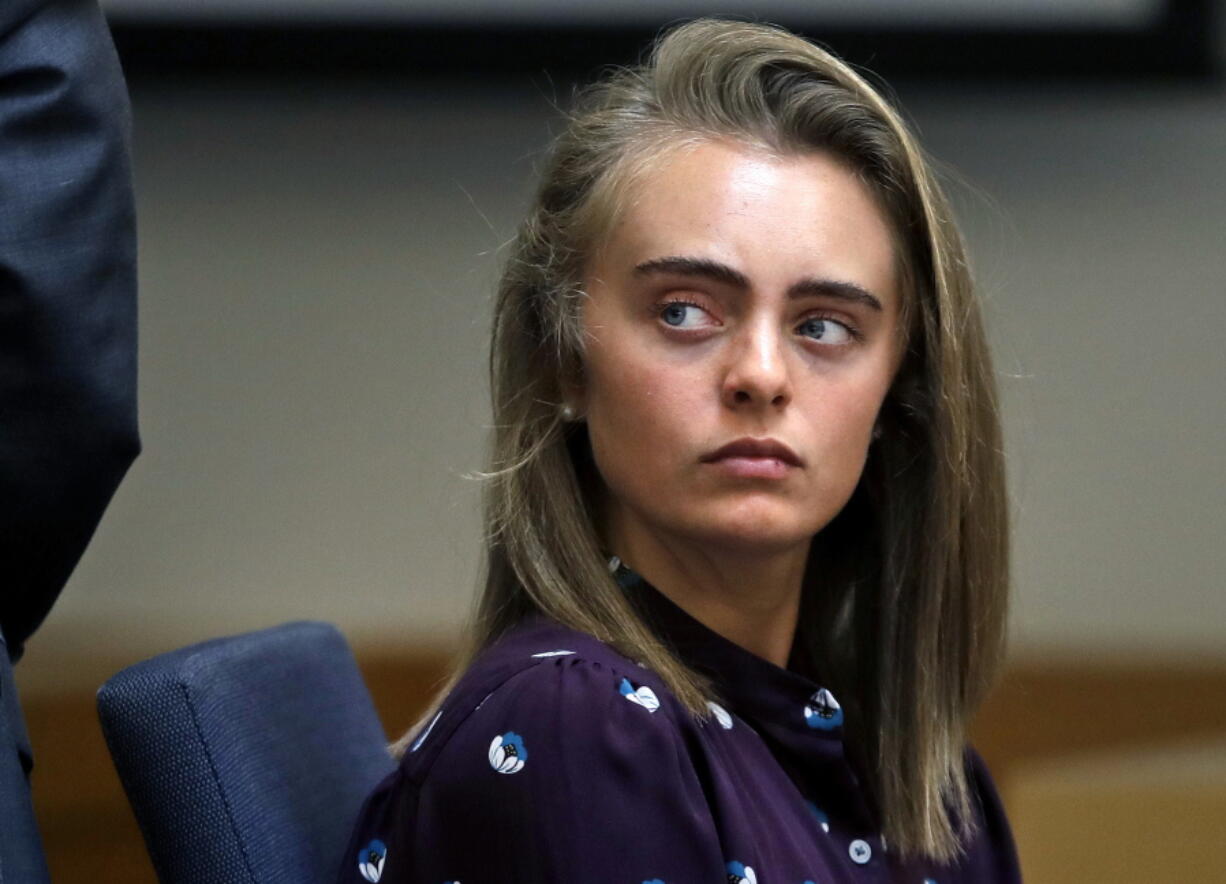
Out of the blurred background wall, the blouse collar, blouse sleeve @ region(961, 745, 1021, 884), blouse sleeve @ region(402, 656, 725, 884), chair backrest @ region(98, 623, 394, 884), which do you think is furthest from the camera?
the blurred background wall

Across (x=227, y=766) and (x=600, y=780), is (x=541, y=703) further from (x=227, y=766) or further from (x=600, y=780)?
(x=227, y=766)

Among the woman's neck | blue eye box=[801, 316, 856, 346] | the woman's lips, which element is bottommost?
the woman's neck

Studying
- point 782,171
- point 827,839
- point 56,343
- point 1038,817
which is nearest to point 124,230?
point 56,343

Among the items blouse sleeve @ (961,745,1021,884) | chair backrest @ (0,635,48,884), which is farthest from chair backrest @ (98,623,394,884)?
blouse sleeve @ (961,745,1021,884)

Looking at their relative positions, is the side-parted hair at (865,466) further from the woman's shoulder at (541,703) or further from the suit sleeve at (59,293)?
the suit sleeve at (59,293)

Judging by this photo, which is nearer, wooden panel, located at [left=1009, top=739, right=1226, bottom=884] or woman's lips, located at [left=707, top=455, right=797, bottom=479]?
woman's lips, located at [left=707, top=455, right=797, bottom=479]

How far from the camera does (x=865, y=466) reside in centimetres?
136

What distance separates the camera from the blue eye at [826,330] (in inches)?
45.4

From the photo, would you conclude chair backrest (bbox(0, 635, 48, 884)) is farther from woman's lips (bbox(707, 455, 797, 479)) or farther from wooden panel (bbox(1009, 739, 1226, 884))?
wooden panel (bbox(1009, 739, 1226, 884))

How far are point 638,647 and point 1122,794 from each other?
0.51m

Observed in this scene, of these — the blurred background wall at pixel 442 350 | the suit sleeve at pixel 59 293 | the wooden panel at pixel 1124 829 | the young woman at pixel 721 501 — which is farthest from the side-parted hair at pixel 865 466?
the blurred background wall at pixel 442 350

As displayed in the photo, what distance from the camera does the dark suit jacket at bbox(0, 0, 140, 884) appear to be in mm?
1104

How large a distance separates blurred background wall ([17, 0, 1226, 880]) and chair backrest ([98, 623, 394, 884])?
5.09ft

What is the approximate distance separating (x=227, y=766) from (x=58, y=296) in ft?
1.02
